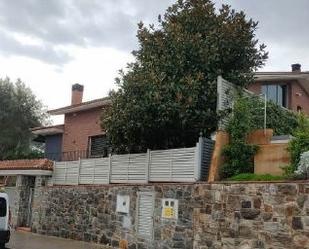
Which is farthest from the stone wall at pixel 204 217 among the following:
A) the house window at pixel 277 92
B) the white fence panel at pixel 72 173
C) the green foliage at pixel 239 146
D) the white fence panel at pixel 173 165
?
the house window at pixel 277 92

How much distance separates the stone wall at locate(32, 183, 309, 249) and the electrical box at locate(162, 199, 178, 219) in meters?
0.14

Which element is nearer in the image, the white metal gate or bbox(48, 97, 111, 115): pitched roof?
the white metal gate

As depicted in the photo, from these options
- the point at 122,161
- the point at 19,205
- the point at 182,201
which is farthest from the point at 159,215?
the point at 19,205

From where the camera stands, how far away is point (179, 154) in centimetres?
1519

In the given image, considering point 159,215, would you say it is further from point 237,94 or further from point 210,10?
point 210,10

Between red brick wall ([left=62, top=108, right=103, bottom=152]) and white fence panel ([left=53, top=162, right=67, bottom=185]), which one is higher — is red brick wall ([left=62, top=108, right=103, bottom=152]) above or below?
above

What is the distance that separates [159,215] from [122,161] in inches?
119

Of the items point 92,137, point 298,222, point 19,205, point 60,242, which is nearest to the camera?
point 298,222

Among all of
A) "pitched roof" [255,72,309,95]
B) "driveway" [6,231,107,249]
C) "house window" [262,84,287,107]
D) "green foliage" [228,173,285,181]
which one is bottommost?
"driveway" [6,231,107,249]

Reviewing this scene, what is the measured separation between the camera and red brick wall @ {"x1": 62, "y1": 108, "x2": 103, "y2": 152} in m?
26.0

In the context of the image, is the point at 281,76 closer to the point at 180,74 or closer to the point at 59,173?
the point at 180,74

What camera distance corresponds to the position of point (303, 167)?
468 inches

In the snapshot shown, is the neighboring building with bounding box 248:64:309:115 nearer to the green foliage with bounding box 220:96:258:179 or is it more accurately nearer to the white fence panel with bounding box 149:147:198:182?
the green foliage with bounding box 220:96:258:179

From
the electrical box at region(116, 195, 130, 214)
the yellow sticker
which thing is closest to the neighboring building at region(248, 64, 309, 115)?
the electrical box at region(116, 195, 130, 214)
